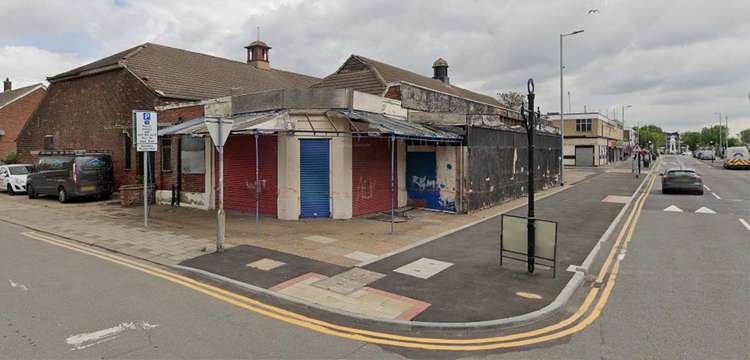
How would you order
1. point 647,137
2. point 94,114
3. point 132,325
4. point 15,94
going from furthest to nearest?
point 647,137
point 15,94
point 94,114
point 132,325

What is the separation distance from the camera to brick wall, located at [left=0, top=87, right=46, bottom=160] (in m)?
37.9

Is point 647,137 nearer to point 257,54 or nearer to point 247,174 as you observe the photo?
point 257,54

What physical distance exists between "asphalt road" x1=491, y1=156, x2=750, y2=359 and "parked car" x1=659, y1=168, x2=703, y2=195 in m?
10.9

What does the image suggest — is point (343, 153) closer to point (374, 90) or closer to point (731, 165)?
point (374, 90)

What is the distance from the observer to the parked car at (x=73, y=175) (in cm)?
1828

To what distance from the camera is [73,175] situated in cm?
1817

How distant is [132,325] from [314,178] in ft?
27.2

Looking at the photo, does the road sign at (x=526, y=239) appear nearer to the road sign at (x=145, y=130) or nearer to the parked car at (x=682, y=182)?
the road sign at (x=145, y=130)

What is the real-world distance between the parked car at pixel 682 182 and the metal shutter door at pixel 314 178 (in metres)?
18.6

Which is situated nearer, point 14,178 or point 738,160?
point 14,178

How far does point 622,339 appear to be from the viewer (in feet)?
17.5

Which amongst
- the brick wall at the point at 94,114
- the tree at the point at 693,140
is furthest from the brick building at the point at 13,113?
the tree at the point at 693,140

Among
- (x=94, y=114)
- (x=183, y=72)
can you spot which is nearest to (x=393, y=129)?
(x=183, y=72)

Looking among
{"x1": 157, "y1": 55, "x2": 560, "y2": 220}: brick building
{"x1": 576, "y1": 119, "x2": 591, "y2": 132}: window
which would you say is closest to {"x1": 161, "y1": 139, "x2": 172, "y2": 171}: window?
{"x1": 157, "y1": 55, "x2": 560, "y2": 220}: brick building
